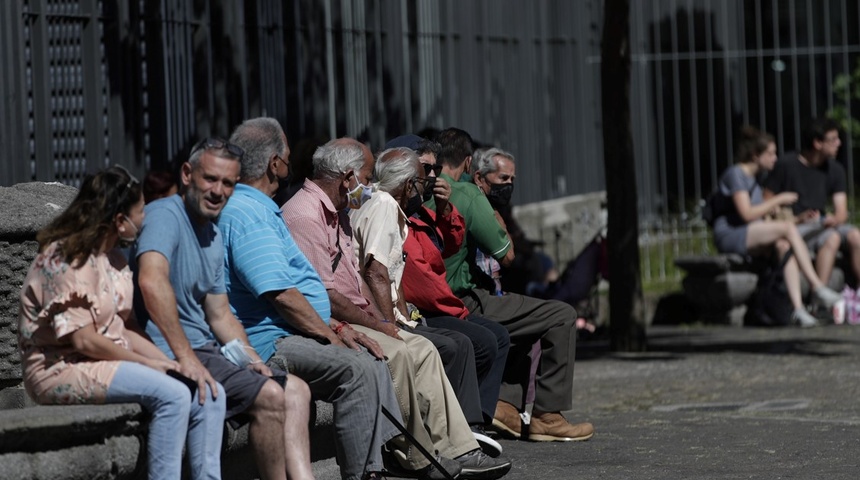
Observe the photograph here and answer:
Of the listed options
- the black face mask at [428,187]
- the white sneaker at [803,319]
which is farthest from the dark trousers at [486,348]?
the white sneaker at [803,319]

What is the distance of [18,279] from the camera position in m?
6.47

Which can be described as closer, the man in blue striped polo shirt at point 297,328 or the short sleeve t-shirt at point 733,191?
the man in blue striped polo shirt at point 297,328

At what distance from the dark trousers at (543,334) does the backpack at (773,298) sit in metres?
6.04

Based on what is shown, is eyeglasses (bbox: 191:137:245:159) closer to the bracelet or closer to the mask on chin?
the bracelet

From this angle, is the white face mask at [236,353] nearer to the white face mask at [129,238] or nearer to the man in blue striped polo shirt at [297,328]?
the man in blue striped polo shirt at [297,328]

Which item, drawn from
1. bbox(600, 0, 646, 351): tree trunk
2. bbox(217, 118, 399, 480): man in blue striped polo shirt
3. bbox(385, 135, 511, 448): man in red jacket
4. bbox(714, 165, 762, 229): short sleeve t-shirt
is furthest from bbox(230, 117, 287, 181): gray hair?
bbox(714, 165, 762, 229): short sleeve t-shirt

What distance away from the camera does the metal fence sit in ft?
28.9

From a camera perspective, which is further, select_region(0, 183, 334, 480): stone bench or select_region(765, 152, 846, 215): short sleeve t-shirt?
select_region(765, 152, 846, 215): short sleeve t-shirt

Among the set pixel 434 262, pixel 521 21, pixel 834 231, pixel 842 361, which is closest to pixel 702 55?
pixel 521 21

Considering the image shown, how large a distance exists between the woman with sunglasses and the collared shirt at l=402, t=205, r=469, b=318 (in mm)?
2411

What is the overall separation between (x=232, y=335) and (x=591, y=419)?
3.53 meters

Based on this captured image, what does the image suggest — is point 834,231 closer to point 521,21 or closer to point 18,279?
point 521,21

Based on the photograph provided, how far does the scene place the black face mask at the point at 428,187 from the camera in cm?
782

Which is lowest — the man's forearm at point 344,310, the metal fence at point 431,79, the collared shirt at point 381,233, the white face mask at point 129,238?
the man's forearm at point 344,310
